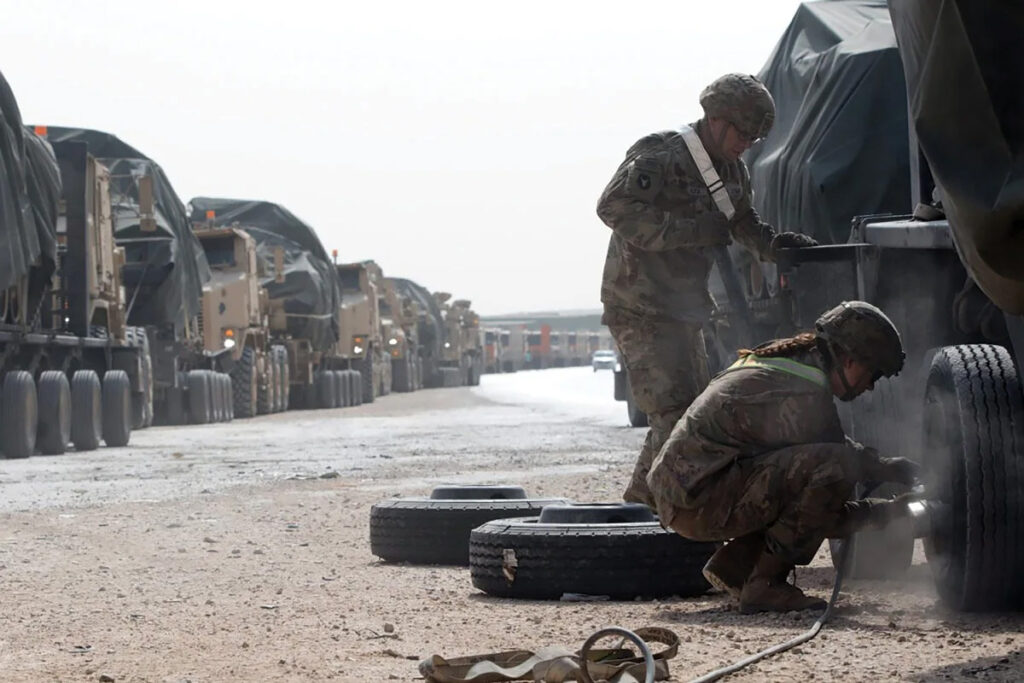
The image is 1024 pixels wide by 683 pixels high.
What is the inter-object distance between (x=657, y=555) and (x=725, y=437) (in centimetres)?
83

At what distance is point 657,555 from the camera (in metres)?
6.20

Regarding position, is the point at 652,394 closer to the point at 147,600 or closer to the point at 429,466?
the point at 147,600

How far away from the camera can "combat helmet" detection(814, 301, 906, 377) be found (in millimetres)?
5273

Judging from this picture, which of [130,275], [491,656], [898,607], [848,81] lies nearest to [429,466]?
[848,81]

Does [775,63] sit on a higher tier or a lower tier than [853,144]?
higher

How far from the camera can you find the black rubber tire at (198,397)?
2803 cm

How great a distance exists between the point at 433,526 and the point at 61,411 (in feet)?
39.4

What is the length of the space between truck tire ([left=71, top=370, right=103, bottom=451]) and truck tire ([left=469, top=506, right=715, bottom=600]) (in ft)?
46.0

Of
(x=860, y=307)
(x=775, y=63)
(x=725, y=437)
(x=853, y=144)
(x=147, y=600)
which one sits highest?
(x=775, y=63)

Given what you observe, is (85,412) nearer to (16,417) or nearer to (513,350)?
(16,417)

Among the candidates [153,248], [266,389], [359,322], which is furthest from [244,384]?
[359,322]

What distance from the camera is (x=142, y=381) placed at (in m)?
23.6

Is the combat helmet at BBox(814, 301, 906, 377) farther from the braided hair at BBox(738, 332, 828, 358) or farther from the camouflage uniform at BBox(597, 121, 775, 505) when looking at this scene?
the camouflage uniform at BBox(597, 121, 775, 505)

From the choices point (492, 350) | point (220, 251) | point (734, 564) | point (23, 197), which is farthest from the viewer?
point (492, 350)
